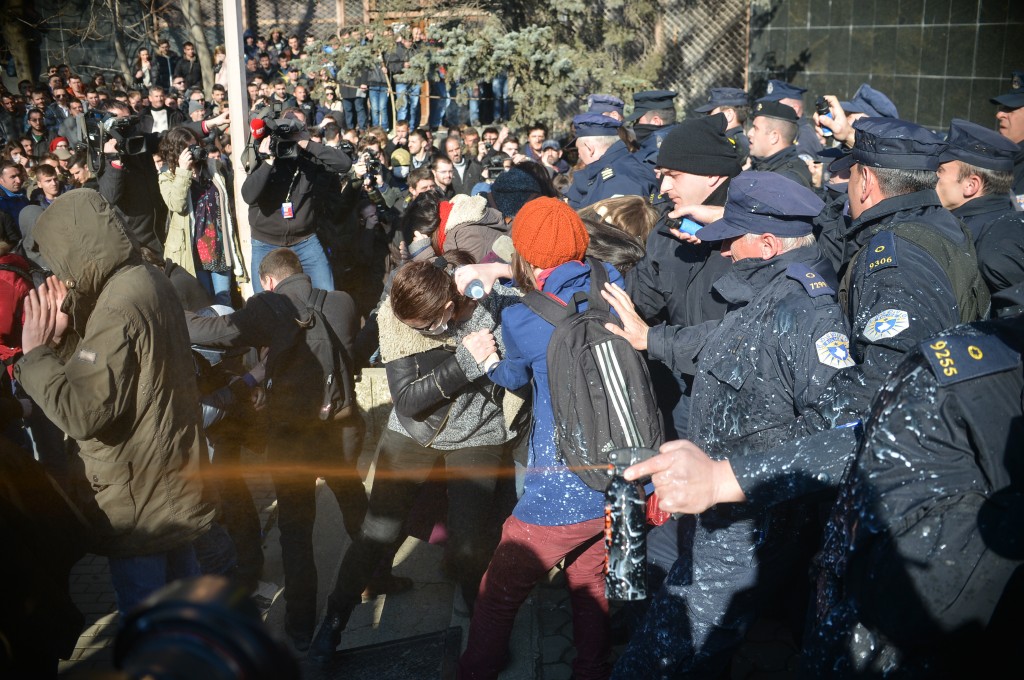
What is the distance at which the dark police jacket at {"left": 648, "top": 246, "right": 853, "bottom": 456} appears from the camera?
8.75ft

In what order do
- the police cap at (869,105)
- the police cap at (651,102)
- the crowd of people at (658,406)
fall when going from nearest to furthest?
the crowd of people at (658,406) < the police cap at (869,105) < the police cap at (651,102)

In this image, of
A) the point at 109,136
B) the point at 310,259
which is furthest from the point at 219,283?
the point at 109,136

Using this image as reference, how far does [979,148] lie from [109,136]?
6013 millimetres

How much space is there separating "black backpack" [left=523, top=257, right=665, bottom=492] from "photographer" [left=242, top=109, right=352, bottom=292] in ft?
13.9

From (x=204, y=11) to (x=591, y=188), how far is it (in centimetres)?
1780

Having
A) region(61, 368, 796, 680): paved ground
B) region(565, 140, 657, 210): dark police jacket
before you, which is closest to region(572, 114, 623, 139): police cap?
region(565, 140, 657, 210): dark police jacket

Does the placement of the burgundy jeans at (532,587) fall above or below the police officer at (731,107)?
below

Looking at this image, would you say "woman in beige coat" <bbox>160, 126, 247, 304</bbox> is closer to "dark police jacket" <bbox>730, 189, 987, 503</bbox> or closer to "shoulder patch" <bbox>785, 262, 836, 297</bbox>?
"shoulder patch" <bbox>785, 262, 836, 297</bbox>

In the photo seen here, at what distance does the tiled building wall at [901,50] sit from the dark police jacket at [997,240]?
6578 mm

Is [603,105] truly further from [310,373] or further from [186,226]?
[186,226]

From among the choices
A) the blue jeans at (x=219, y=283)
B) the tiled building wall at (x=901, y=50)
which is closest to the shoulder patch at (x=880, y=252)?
the blue jeans at (x=219, y=283)

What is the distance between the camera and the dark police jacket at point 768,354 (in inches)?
105

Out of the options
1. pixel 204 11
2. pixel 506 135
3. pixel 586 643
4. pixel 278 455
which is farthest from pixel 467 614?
pixel 204 11

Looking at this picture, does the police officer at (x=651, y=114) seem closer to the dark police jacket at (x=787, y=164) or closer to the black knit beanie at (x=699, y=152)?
the dark police jacket at (x=787, y=164)
